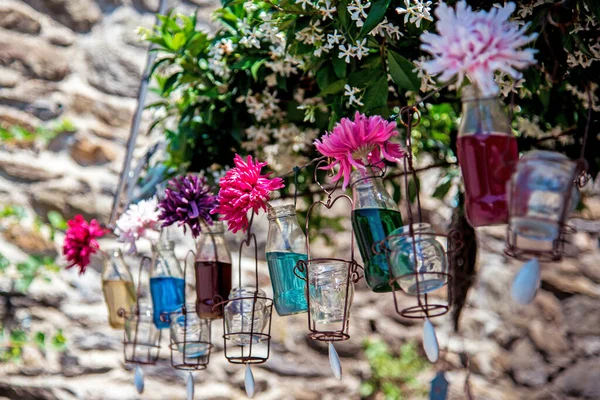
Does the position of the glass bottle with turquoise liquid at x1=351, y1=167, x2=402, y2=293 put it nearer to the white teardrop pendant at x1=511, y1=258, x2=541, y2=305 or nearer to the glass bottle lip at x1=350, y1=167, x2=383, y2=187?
the glass bottle lip at x1=350, y1=167, x2=383, y2=187

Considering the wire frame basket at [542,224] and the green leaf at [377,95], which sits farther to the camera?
the green leaf at [377,95]

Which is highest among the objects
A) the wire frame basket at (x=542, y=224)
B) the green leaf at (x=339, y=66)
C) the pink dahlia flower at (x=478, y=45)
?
the green leaf at (x=339, y=66)

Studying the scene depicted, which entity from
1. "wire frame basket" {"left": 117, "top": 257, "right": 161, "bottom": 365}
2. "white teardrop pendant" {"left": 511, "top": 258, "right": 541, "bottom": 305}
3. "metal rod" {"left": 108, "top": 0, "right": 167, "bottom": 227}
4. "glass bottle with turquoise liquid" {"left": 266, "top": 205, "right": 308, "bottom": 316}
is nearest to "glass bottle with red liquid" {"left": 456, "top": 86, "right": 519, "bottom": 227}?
"white teardrop pendant" {"left": 511, "top": 258, "right": 541, "bottom": 305}

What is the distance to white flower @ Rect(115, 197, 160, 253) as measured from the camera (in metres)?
1.63

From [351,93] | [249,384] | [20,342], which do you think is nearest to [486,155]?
[351,93]

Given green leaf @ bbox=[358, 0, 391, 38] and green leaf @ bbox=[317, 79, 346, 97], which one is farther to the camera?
green leaf @ bbox=[317, 79, 346, 97]

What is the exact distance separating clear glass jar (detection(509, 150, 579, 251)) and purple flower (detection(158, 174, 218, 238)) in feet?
2.28

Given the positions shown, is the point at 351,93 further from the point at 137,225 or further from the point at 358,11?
the point at 137,225

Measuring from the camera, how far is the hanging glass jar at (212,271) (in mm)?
1481

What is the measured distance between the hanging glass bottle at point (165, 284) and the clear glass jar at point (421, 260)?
0.65 meters

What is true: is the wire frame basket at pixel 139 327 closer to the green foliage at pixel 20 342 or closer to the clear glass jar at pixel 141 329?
the clear glass jar at pixel 141 329

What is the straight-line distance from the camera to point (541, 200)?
93 cm

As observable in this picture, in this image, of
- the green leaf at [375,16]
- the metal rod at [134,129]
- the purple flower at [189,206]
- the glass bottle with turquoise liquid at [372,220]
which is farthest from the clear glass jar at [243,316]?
the metal rod at [134,129]

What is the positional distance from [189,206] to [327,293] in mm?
365
